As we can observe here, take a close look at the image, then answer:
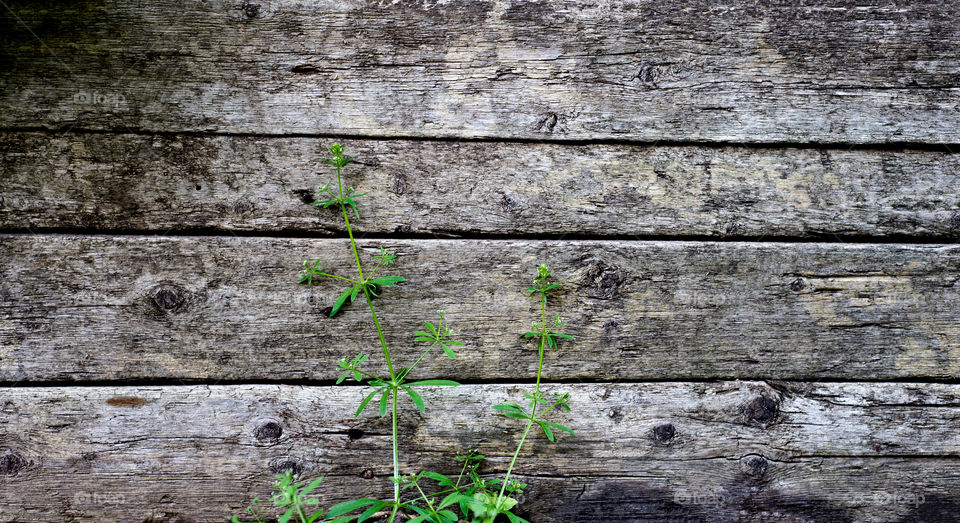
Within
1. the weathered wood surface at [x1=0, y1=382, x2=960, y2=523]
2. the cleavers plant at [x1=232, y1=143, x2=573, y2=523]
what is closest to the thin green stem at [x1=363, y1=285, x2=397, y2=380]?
the cleavers plant at [x1=232, y1=143, x2=573, y2=523]

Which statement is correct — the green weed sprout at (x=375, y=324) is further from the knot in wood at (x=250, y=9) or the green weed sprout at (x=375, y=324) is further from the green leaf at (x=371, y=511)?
the knot in wood at (x=250, y=9)

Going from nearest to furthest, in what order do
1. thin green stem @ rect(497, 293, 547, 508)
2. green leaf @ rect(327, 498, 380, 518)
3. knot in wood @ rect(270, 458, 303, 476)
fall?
green leaf @ rect(327, 498, 380, 518)
thin green stem @ rect(497, 293, 547, 508)
knot in wood @ rect(270, 458, 303, 476)

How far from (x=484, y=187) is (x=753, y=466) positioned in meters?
1.05

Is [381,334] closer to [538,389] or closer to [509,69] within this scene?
[538,389]

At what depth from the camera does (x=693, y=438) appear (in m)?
1.48

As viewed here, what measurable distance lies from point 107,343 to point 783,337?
1805 mm

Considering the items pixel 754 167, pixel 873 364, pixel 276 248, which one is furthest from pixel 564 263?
pixel 873 364

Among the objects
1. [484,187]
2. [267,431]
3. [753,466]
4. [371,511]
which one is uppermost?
[484,187]

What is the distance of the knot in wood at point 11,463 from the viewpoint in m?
1.41

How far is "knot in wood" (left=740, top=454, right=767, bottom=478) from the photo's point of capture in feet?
4.84

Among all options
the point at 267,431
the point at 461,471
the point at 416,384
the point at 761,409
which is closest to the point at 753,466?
the point at 761,409

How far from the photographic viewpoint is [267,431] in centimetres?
144

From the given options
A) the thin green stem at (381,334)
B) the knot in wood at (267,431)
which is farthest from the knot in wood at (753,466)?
the knot in wood at (267,431)

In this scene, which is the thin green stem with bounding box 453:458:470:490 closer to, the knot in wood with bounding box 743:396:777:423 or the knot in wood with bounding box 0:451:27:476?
the knot in wood with bounding box 743:396:777:423
